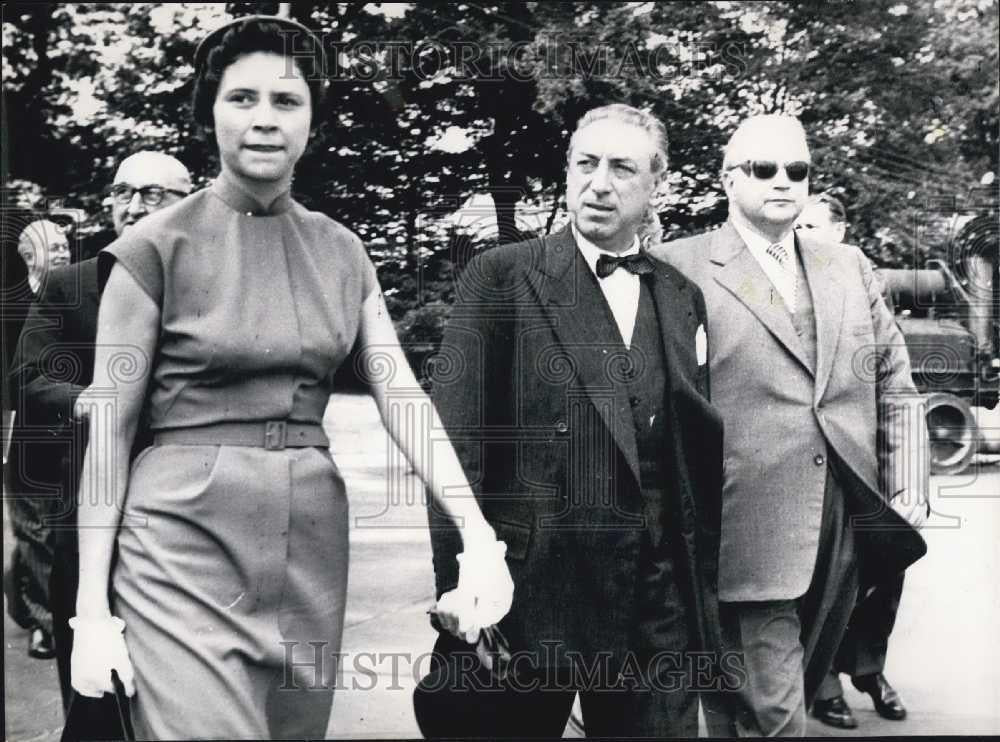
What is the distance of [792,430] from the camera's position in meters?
4.19

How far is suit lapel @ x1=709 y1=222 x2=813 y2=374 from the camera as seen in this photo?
4199 millimetres

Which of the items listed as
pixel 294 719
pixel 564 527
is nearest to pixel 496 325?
pixel 564 527

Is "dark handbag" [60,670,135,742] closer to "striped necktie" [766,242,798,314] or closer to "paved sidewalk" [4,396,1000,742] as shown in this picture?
"paved sidewalk" [4,396,1000,742]

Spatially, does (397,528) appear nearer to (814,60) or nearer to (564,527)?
(564,527)

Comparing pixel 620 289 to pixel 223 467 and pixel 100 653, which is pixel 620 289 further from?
pixel 100 653

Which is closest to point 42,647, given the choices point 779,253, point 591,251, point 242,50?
point 242,50

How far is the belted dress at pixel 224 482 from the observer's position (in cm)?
331

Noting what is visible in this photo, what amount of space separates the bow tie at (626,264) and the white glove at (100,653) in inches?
72.0

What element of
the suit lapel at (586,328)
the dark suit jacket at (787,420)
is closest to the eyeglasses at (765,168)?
the dark suit jacket at (787,420)

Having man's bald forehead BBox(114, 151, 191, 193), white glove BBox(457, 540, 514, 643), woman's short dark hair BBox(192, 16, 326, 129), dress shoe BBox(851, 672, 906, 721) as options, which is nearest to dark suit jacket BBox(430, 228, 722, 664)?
white glove BBox(457, 540, 514, 643)

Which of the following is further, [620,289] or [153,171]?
[153,171]

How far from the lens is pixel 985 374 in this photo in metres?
4.47

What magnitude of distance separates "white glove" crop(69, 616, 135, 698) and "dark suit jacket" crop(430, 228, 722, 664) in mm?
996

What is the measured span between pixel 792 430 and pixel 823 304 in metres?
→ 0.48
